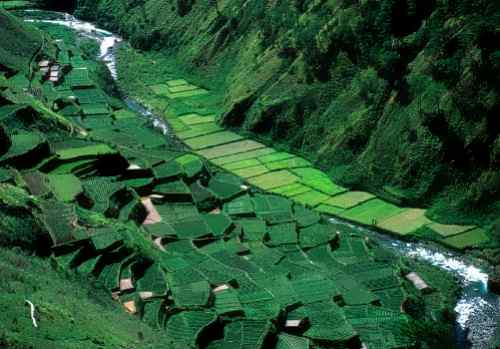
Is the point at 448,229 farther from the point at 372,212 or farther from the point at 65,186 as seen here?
the point at 65,186

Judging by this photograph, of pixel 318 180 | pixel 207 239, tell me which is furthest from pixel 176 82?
pixel 207 239

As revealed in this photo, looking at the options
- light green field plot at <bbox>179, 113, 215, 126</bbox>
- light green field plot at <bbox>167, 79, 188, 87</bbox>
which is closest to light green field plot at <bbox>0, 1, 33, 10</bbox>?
light green field plot at <bbox>167, 79, 188, 87</bbox>

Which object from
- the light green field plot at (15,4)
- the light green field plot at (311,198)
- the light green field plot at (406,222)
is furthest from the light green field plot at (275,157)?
the light green field plot at (15,4)

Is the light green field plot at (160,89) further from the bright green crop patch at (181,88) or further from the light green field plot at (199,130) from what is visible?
the light green field plot at (199,130)

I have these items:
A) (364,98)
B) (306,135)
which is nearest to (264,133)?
(306,135)

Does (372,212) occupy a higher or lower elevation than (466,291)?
higher

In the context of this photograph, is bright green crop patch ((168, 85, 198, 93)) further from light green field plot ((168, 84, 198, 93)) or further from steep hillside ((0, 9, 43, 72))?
steep hillside ((0, 9, 43, 72))
